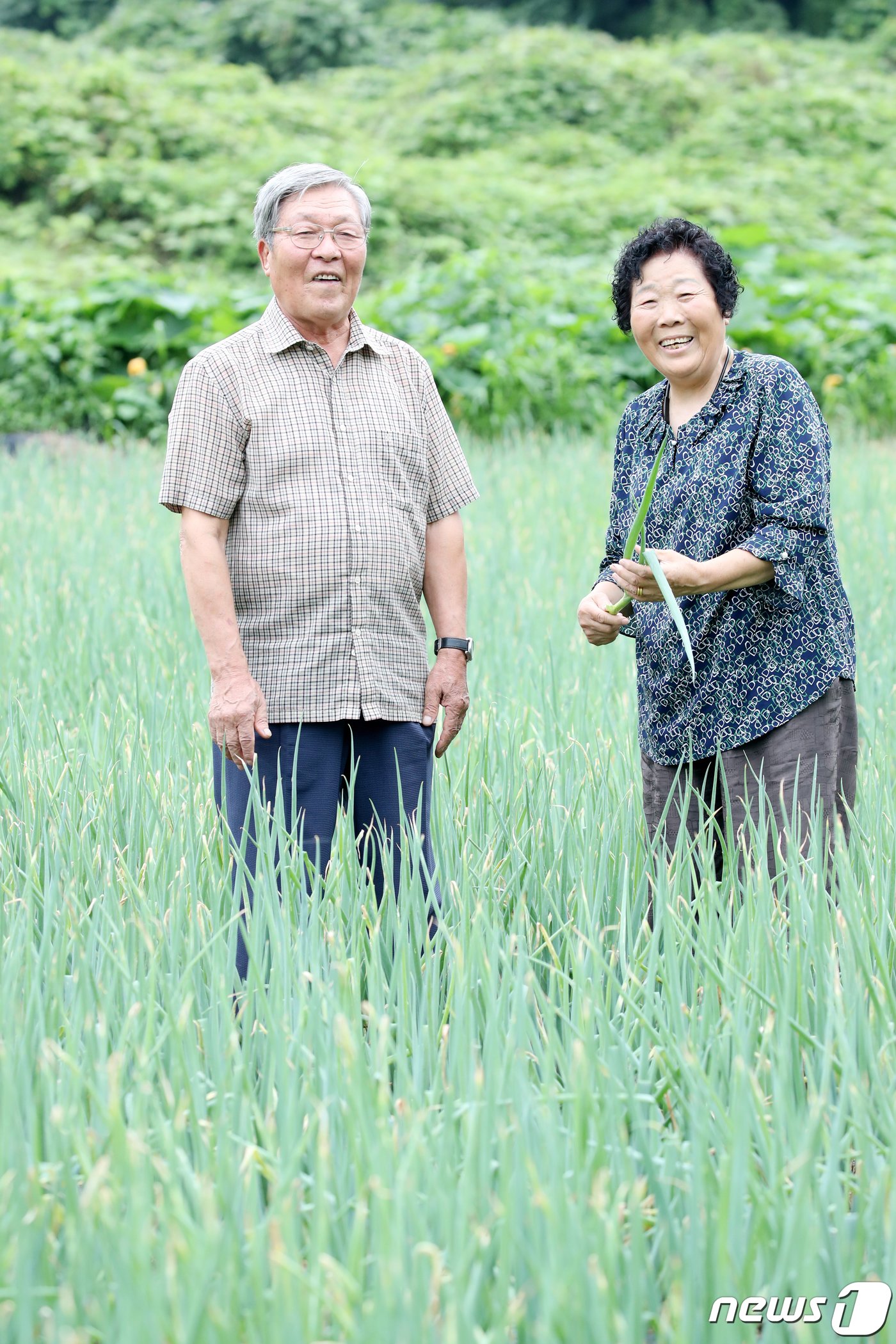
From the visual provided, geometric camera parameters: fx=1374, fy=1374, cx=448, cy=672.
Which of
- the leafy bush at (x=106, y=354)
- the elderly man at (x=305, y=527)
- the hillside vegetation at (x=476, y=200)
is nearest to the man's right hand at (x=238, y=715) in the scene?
the elderly man at (x=305, y=527)

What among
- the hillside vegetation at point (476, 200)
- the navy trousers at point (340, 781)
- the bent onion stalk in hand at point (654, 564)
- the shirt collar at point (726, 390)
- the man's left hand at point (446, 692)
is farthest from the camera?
the hillside vegetation at point (476, 200)

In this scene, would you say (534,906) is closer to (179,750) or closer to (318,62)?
(179,750)

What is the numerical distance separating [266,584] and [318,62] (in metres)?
17.9

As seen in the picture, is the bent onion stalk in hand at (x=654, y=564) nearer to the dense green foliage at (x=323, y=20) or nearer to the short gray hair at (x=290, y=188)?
the short gray hair at (x=290, y=188)

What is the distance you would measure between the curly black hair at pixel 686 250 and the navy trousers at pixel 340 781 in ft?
2.24

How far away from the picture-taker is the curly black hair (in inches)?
74.2

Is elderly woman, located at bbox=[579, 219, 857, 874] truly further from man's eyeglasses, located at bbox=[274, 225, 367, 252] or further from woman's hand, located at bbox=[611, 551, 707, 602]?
man's eyeglasses, located at bbox=[274, 225, 367, 252]

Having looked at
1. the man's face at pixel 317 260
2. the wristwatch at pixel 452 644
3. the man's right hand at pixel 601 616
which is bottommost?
the wristwatch at pixel 452 644

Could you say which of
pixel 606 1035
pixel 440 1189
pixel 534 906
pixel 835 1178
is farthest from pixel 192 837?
pixel 835 1178

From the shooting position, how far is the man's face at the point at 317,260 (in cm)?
191

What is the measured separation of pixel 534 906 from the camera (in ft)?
6.27

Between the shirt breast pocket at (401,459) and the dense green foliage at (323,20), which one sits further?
the dense green foliage at (323,20)


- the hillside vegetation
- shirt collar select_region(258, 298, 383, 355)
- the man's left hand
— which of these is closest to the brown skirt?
the man's left hand

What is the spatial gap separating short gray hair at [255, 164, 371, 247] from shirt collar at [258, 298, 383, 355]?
101 millimetres
